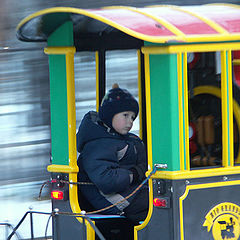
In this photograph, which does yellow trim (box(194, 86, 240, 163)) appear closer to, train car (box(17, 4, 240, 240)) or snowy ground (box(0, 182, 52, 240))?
train car (box(17, 4, 240, 240))

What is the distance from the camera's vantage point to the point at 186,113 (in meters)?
5.37

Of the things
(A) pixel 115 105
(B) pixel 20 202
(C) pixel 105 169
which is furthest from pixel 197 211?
(B) pixel 20 202

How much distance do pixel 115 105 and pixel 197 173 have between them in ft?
3.15

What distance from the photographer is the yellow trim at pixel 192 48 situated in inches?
208

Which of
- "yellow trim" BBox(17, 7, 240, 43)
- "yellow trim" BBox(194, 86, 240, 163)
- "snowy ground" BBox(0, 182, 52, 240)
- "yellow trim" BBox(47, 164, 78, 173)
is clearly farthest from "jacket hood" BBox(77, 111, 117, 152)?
"snowy ground" BBox(0, 182, 52, 240)

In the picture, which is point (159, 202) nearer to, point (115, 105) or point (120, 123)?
point (120, 123)

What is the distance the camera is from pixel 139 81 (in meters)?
6.77

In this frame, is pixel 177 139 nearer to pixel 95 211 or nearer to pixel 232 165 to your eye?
pixel 232 165

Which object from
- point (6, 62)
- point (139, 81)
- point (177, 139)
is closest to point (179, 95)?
point (177, 139)

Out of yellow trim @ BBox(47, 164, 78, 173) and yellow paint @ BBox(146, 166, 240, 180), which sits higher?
yellow trim @ BBox(47, 164, 78, 173)

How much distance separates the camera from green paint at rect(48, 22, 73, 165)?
5.92m

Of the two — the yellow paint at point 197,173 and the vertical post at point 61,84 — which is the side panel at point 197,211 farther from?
the vertical post at point 61,84

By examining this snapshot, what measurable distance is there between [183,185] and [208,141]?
0.39 metres

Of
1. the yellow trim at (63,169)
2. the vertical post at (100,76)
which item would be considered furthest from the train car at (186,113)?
the vertical post at (100,76)
